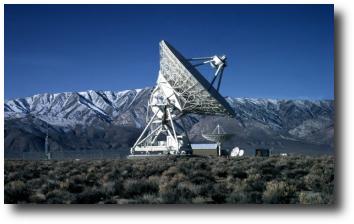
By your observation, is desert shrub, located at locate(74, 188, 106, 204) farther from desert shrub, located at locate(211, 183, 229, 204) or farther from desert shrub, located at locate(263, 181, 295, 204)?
desert shrub, located at locate(263, 181, 295, 204)

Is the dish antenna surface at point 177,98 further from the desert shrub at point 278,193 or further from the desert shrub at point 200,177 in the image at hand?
the desert shrub at point 278,193

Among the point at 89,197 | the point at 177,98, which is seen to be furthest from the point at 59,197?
the point at 177,98

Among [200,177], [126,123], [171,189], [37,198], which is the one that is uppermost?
[126,123]

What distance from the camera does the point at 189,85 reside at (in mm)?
25625

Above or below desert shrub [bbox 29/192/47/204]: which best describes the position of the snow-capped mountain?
above

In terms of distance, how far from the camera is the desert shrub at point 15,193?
42.0ft

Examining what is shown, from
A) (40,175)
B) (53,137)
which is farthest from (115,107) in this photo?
(40,175)

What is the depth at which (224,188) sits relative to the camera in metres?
Result: 13.9

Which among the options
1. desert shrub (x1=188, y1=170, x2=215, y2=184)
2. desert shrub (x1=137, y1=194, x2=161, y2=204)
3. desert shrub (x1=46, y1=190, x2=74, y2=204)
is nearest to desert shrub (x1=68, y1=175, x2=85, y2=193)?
desert shrub (x1=46, y1=190, x2=74, y2=204)

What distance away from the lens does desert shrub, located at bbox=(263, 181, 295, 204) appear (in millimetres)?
12516

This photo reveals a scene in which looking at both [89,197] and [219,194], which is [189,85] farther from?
[89,197]

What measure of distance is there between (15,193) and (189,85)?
45.6 feet

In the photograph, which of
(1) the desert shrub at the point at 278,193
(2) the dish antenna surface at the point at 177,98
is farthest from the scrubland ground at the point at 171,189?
(2) the dish antenna surface at the point at 177,98
